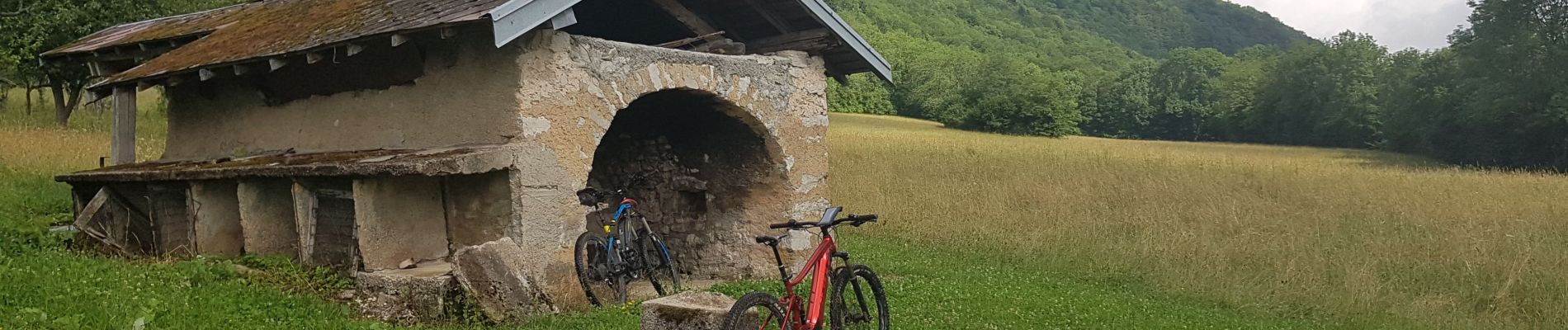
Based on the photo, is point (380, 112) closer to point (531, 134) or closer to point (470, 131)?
point (470, 131)

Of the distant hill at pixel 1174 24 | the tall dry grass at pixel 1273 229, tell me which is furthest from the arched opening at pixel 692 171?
the distant hill at pixel 1174 24

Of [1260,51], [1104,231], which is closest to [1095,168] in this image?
[1104,231]

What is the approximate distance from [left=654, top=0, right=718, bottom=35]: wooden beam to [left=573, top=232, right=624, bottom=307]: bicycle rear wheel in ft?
6.39

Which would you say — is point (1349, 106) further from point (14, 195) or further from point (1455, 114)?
point (14, 195)

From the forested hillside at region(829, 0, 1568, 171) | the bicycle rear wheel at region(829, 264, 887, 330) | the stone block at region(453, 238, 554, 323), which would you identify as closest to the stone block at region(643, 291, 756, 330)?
the bicycle rear wheel at region(829, 264, 887, 330)

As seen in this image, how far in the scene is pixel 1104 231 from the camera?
→ 1178 centimetres

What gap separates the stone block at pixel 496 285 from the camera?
5.57 metres

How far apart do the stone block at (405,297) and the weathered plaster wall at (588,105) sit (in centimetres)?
80

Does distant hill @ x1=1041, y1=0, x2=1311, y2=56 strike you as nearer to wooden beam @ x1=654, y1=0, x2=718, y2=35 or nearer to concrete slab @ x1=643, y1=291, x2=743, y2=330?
wooden beam @ x1=654, y1=0, x2=718, y2=35

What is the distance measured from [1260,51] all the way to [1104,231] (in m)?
56.8

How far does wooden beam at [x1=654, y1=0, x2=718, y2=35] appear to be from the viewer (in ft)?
26.1

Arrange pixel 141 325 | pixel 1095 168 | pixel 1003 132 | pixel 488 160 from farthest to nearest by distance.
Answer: pixel 1003 132 < pixel 1095 168 < pixel 488 160 < pixel 141 325

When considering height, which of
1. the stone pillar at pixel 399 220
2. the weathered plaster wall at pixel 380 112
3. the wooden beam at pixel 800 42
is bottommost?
the stone pillar at pixel 399 220

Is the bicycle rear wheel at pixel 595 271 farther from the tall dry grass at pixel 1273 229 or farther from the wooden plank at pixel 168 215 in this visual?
the tall dry grass at pixel 1273 229
